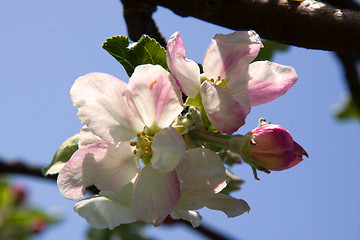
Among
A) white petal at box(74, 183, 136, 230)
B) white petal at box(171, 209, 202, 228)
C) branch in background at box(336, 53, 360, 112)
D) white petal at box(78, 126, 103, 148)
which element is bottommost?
branch in background at box(336, 53, 360, 112)

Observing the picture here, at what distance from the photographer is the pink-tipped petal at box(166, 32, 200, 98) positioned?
72 cm

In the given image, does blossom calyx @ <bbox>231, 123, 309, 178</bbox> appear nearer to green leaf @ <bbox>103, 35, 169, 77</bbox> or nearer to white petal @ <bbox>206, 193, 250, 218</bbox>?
white petal @ <bbox>206, 193, 250, 218</bbox>

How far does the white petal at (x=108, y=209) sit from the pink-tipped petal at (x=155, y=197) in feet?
0.22

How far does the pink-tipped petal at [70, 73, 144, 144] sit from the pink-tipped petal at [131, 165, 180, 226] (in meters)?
0.10

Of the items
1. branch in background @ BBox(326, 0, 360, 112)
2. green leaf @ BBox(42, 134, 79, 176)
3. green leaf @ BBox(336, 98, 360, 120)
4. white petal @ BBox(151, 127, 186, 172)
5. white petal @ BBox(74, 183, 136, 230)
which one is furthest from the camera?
green leaf @ BBox(336, 98, 360, 120)

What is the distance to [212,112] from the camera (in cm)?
70

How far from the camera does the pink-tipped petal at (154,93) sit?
0.72 m

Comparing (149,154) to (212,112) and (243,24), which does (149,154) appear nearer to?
(212,112)

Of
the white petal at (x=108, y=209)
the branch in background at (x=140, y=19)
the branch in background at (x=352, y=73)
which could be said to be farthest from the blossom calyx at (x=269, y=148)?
the branch in background at (x=352, y=73)

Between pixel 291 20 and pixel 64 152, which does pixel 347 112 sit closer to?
pixel 291 20

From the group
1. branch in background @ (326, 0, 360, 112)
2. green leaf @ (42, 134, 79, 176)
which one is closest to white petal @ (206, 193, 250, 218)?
green leaf @ (42, 134, 79, 176)

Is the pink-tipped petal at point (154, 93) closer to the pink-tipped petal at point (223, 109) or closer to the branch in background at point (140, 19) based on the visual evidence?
the pink-tipped petal at point (223, 109)

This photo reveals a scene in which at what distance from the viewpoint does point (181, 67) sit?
0.74 metres

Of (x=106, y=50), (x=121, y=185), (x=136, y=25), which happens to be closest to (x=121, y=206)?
(x=121, y=185)
